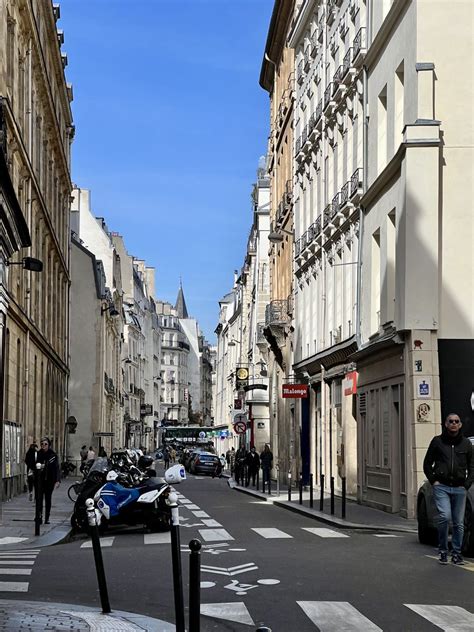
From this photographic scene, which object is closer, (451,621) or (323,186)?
(451,621)

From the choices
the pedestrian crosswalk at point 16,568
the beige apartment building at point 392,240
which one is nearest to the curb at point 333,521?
the beige apartment building at point 392,240

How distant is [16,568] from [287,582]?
11.7 feet

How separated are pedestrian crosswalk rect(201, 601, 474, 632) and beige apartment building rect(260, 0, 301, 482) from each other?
103ft

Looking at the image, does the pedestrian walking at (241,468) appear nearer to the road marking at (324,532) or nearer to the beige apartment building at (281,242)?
the beige apartment building at (281,242)

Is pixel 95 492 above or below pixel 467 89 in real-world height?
below

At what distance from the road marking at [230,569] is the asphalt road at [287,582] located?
11 mm

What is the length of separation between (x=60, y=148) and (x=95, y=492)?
3387 cm

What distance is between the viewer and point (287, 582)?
12367mm

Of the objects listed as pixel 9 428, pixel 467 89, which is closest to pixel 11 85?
pixel 9 428

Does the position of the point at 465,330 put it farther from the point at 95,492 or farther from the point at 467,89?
the point at 95,492

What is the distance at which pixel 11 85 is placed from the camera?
3338cm

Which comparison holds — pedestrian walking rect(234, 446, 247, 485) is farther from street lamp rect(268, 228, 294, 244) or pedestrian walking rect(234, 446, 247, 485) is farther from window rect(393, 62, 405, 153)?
window rect(393, 62, 405, 153)

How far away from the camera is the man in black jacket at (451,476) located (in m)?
14.6

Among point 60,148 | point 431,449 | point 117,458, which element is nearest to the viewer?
point 431,449
